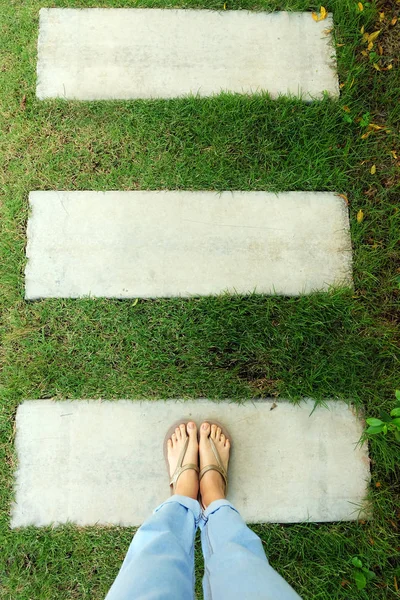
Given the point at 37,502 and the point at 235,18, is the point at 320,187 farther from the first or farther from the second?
the point at 37,502

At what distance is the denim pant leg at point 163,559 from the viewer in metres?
1.42

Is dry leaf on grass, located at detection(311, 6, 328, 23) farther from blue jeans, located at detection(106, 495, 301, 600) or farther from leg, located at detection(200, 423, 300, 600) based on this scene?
blue jeans, located at detection(106, 495, 301, 600)

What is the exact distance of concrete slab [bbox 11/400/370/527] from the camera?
6.99ft

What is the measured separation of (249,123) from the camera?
2.43 meters

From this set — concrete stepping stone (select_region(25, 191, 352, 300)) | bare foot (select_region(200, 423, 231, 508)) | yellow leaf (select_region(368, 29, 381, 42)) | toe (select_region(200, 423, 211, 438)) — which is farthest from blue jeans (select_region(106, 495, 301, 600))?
yellow leaf (select_region(368, 29, 381, 42))

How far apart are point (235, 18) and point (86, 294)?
181 centimetres

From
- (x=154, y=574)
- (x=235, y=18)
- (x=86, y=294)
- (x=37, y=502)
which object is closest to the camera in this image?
(x=154, y=574)

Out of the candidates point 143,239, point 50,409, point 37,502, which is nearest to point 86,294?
point 143,239

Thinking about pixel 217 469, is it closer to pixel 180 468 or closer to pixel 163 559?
pixel 180 468

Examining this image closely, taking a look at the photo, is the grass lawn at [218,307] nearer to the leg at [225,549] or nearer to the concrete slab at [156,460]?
the concrete slab at [156,460]

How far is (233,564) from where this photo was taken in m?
1.53

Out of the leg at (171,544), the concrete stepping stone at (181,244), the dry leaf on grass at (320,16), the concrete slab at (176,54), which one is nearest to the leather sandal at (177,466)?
the leg at (171,544)

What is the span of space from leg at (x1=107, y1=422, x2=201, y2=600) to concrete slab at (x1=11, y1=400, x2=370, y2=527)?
4.0 inches

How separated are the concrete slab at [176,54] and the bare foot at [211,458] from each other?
6.03ft
